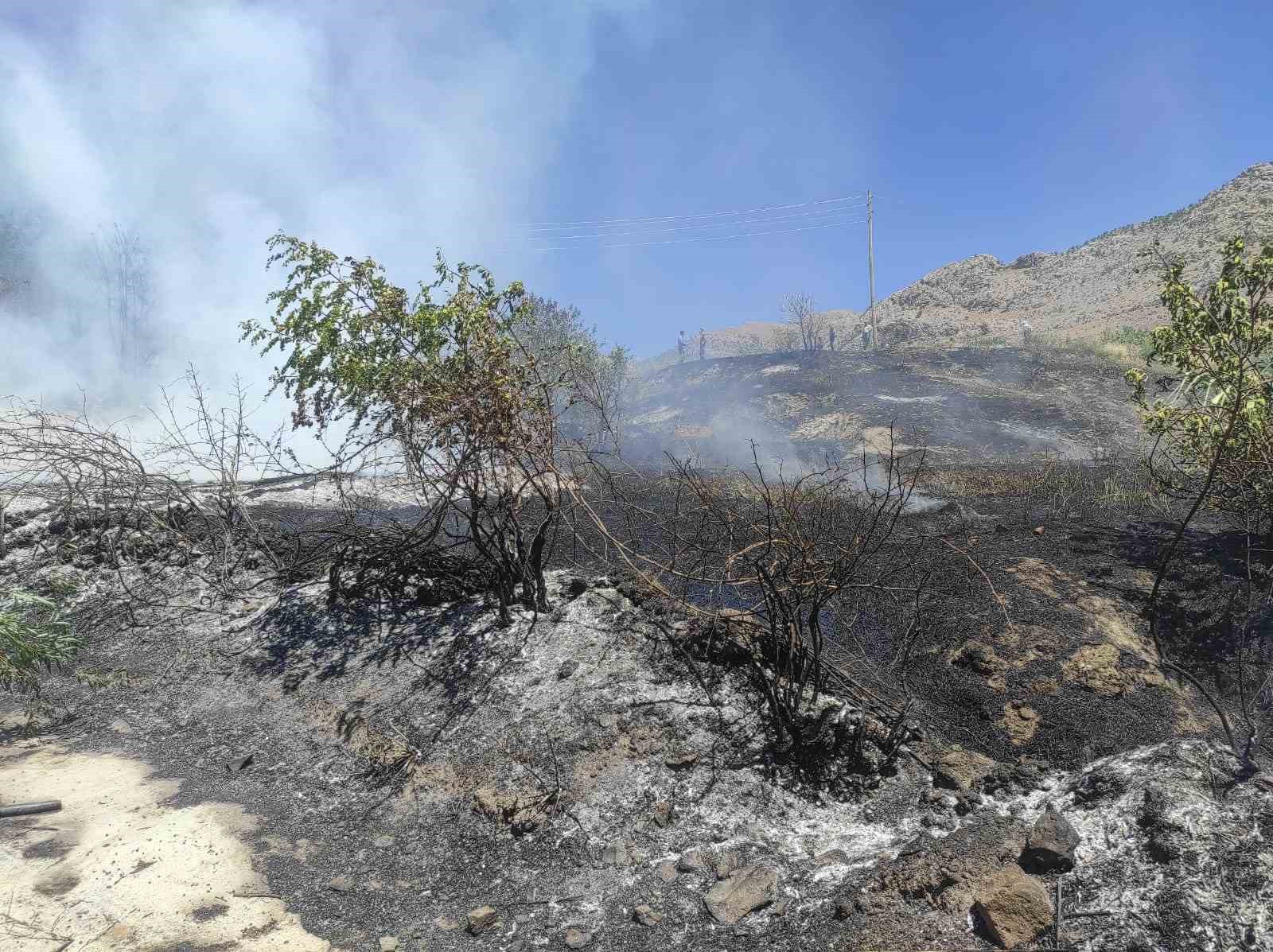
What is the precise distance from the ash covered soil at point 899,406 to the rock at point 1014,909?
14.3 metres

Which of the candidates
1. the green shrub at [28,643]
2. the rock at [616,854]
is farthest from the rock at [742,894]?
the green shrub at [28,643]

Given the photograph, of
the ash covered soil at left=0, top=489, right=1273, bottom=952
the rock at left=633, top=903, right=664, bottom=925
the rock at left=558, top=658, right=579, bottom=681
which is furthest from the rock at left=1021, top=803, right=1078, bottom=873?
the rock at left=558, top=658, right=579, bottom=681

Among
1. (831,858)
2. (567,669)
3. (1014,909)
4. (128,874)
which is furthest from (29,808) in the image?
(1014,909)

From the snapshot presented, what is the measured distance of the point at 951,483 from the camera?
12.7 metres

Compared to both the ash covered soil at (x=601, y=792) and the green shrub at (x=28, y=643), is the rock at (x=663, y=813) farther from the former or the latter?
the green shrub at (x=28, y=643)

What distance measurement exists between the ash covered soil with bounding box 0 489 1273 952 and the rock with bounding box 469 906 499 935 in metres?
0.01

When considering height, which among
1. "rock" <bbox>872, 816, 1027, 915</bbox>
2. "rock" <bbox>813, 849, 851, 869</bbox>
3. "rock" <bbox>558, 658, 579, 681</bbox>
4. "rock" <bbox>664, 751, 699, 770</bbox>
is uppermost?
"rock" <bbox>558, 658, 579, 681</bbox>

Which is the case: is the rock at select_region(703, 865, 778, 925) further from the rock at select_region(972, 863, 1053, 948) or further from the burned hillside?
the rock at select_region(972, 863, 1053, 948)

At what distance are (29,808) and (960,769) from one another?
5.09 m

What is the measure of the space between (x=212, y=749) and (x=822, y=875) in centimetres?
407

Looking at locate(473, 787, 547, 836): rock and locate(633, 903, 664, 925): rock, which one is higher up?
locate(473, 787, 547, 836): rock

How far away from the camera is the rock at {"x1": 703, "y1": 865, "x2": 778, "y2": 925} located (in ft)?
11.6

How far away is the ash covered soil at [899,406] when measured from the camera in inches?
761

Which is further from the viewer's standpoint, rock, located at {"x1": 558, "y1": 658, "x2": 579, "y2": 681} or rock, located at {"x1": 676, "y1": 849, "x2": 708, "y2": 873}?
rock, located at {"x1": 558, "y1": 658, "x2": 579, "y2": 681}
